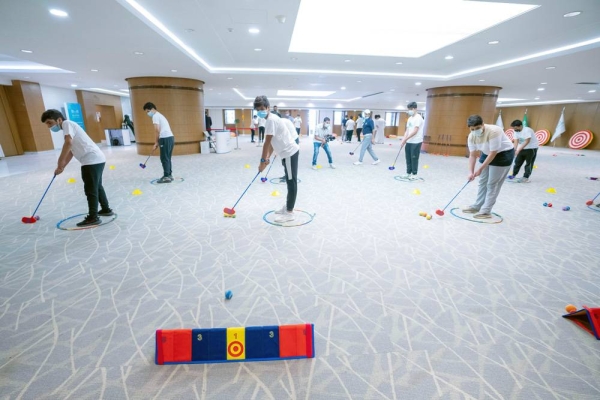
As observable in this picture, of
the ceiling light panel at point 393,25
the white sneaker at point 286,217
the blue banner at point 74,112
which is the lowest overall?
the white sneaker at point 286,217

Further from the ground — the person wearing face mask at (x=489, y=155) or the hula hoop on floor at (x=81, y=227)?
the person wearing face mask at (x=489, y=155)

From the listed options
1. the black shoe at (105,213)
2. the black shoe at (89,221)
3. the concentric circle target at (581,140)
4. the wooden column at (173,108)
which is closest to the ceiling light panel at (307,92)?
the wooden column at (173,108)

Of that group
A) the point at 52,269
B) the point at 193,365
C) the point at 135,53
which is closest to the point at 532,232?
the point at 193,365

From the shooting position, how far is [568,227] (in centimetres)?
362

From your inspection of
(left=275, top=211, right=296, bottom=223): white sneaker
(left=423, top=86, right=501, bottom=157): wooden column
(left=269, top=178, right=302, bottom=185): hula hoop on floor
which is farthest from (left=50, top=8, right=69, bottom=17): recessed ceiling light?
(left=423, top=86, right=501, bottom=157): wooden column

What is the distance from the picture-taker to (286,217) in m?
3.74

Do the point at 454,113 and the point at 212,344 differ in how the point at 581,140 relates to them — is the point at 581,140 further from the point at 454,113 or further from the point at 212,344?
the point at 212,344

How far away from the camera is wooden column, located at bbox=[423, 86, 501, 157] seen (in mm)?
10211

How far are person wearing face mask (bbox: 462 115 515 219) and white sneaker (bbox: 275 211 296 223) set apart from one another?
2426 millimetres

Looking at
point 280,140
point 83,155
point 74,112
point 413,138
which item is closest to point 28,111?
point 74,112

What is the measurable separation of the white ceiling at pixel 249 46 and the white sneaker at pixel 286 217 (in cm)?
291

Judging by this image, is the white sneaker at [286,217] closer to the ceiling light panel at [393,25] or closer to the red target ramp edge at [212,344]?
the red target ramp edge at [212,344]

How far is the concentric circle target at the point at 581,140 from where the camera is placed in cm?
1511

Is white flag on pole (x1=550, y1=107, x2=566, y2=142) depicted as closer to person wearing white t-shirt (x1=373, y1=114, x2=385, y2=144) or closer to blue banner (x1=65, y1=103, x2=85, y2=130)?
person wearing white t-shirt (x1=373, y1=114, x2=385, y2=144)
